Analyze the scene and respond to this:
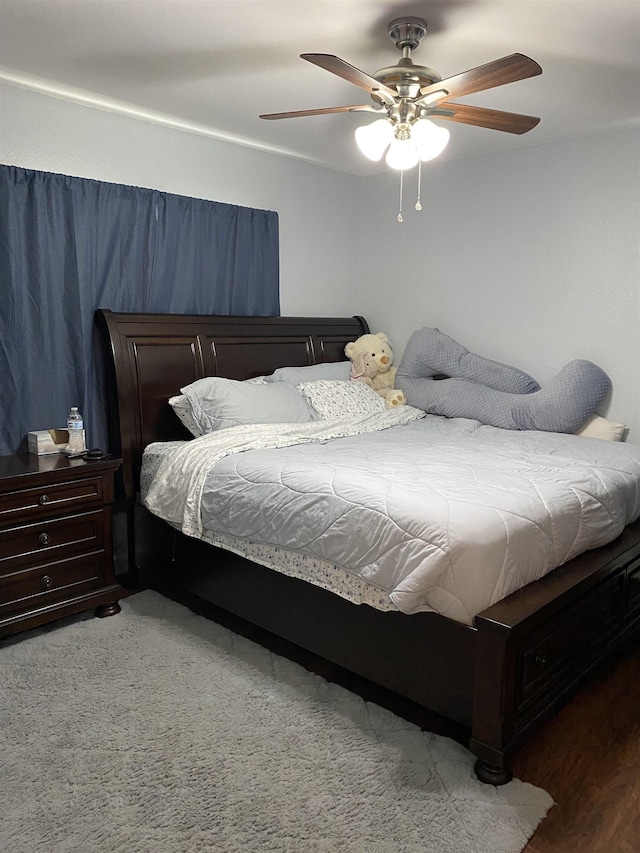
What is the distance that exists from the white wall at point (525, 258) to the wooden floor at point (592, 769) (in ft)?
5.73

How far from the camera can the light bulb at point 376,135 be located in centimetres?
241

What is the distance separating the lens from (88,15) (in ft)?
7.50

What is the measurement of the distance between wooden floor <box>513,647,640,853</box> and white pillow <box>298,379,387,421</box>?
1.86 metres

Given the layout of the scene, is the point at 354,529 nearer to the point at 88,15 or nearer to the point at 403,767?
the point at 403,767

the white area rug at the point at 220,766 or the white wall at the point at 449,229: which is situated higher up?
the white wall at the point at 449,229

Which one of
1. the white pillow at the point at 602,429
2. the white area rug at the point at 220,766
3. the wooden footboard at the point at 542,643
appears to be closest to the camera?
the white area rug at the point at 220,766

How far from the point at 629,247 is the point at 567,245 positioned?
1.15ft

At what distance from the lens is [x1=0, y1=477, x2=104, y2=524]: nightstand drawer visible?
267 centimetres

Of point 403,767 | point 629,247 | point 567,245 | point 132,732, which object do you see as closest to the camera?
point 403,767

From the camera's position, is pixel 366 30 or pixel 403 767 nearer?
pixel 403 767

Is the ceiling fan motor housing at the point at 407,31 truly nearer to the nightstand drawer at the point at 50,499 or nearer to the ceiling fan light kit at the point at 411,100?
the ceiling fan light kit at the point at 411,100

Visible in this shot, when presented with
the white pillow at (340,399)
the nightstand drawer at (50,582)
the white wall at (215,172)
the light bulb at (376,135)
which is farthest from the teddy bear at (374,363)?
the nightstand drawer at (50,582)

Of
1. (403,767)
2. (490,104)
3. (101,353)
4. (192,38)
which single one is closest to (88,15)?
(192,38)

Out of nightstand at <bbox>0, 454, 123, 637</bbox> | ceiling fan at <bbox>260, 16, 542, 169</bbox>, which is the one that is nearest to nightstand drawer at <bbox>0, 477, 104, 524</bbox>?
nightstand at <bbox>0, 454, 123, 637</bbox>
